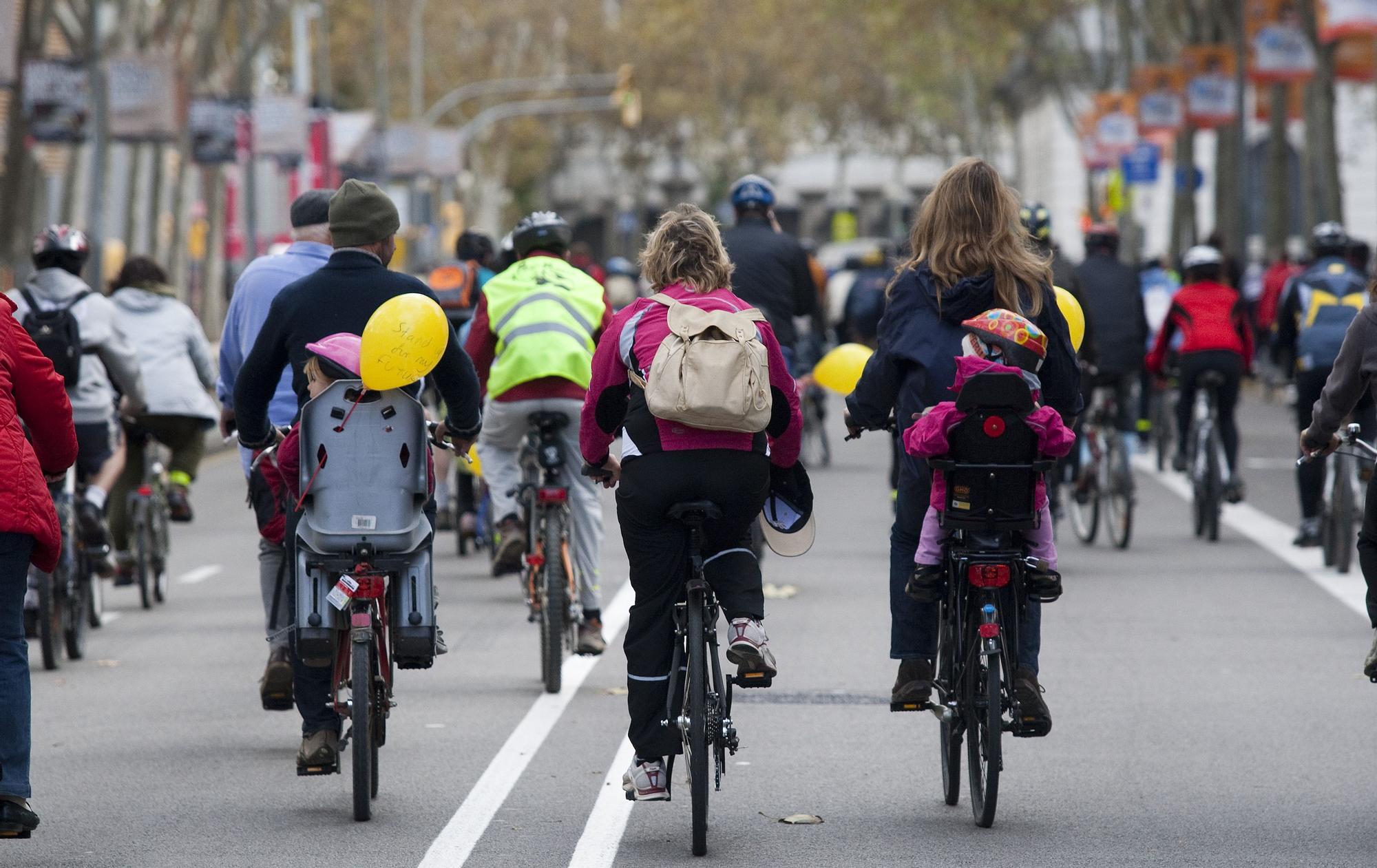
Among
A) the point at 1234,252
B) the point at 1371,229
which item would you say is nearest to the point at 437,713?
the point at 1234,252

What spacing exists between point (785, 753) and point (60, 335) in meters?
4.09

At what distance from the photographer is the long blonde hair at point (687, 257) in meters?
6.94

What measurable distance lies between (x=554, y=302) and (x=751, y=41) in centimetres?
7502

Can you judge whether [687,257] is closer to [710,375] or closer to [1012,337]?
[710,375]

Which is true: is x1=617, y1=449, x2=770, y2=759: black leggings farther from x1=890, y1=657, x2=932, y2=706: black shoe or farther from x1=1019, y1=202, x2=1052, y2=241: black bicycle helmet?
x1=1019, y1=202, x2=1052, y2=241: black bicycle helmet

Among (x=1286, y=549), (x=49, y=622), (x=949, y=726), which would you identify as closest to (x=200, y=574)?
(x=49, y=622)

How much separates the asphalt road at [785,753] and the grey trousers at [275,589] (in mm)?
474

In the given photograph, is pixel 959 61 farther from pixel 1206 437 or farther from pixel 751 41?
pixel 1206 437

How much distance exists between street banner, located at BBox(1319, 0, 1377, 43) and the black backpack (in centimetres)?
1798

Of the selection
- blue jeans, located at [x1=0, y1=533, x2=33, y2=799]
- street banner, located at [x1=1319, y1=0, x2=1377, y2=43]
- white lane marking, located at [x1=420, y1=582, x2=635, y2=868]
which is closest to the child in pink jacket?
white lane marking, located at [x1=420, y1=582, x2=635, y2=868]

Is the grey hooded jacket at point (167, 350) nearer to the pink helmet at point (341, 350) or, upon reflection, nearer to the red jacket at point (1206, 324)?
the pink helmet at point (341, 350)

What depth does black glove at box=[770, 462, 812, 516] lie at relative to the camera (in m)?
7.02

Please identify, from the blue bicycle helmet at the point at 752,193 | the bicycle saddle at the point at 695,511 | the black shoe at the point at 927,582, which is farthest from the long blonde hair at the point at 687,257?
the blue bicycle helmet at the point at 752,193

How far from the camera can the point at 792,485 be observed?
7.02m
